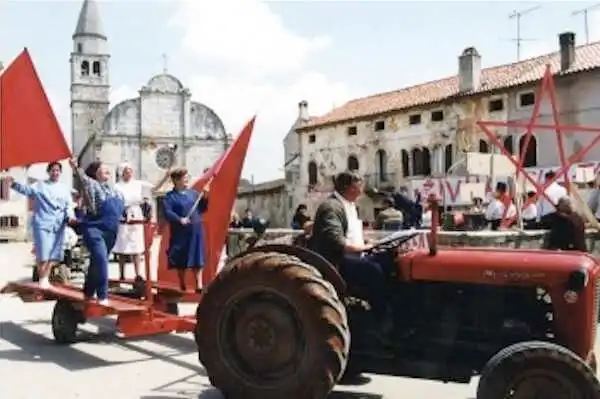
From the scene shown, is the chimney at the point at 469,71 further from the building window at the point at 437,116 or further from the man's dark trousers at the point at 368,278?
the man's dark trousers at the point at 368,278

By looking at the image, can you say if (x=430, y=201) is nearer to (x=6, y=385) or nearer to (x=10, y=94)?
(x=6, y=385)

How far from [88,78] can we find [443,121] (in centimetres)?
4521

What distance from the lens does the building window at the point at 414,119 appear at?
39500mm

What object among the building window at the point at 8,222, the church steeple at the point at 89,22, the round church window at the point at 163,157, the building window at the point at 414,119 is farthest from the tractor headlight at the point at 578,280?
the church steeple at the point at 89,22

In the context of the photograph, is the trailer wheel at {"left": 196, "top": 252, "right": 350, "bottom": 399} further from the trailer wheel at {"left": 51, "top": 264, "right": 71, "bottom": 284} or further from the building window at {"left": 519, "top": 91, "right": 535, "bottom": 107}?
the building window at {"left": 519, "top": 91, "right": 535, "bottom": 107}

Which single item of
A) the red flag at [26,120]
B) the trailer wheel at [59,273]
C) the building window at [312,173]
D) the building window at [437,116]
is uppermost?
the building window at [437,116]

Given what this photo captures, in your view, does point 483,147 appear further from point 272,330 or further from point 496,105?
point 272,330

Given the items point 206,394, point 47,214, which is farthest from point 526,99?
point 206,394

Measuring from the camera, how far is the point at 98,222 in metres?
7.34

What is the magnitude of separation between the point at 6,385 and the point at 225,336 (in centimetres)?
197

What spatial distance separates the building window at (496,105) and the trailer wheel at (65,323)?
29824 mm

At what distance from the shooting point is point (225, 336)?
A: 16.8ft

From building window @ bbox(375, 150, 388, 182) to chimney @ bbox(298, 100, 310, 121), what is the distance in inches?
475

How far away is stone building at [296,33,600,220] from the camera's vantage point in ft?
104
